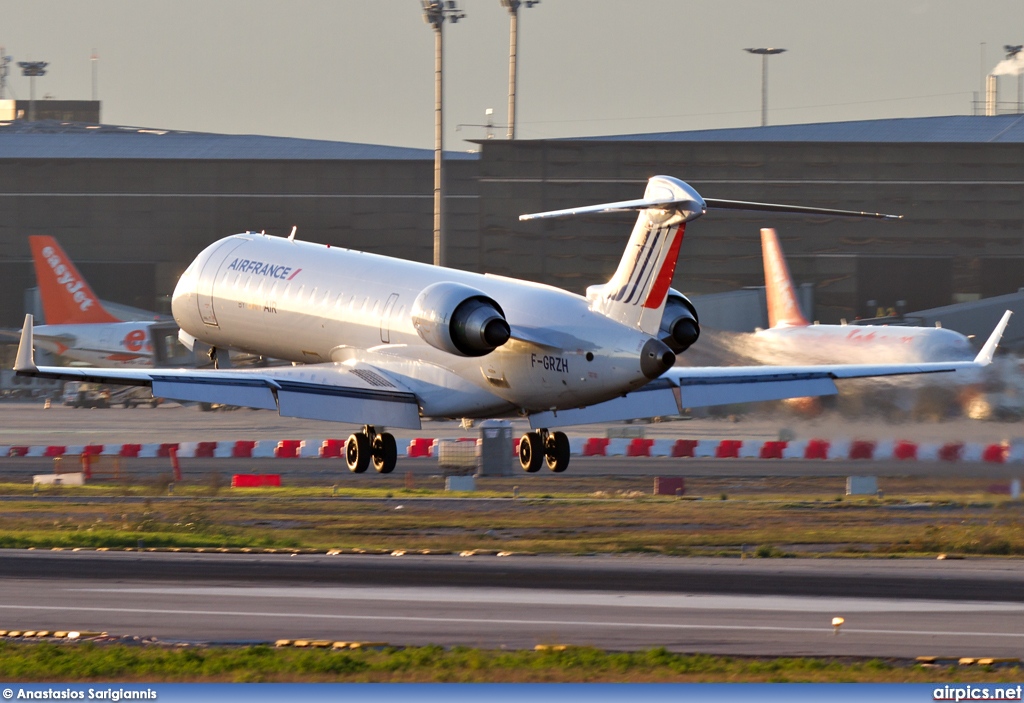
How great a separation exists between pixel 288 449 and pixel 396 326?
18.1 metres

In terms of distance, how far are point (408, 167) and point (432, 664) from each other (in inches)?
2957

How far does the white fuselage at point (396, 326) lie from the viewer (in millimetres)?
34344

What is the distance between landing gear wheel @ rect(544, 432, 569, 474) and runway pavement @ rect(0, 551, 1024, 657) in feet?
25.9

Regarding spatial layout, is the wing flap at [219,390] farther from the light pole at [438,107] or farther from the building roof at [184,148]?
the building roof at [184,148]

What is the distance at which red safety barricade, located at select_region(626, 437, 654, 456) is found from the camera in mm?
53562

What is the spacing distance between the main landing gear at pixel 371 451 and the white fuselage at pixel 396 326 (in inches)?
58.3

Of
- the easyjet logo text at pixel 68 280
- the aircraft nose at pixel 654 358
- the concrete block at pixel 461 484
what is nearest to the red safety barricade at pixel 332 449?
the concrete block at pixel 461 484

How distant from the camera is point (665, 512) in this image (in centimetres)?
3806

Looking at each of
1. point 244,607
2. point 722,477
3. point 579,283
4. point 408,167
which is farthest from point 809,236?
point 244,607

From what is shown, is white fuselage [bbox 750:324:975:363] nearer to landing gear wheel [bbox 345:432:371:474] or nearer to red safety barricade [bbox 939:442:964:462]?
red safety barricade [bbox 939:442:964:462]

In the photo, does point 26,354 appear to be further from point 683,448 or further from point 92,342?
point 92,342

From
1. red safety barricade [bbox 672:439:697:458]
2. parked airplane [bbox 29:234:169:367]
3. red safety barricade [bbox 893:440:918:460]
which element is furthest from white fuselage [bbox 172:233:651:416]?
parked airplane [bbox 29:234:169:367]

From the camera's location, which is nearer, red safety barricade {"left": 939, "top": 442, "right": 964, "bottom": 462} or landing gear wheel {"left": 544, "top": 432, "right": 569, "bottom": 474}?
landing gear wheel {"left": 544, "top": 432, "right": 569, "bottom": 474}

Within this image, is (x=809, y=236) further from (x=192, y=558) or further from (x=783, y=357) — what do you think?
(x=192, y=558)
